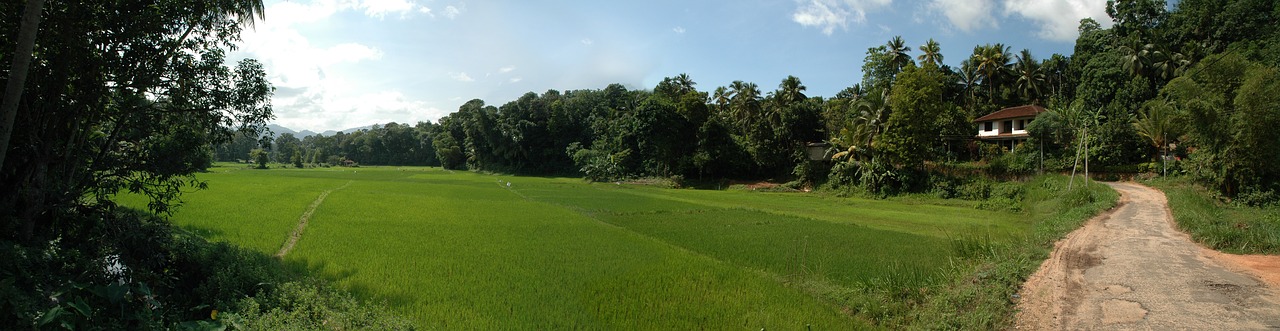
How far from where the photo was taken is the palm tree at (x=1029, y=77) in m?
39.0

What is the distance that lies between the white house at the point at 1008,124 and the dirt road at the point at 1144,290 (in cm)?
2752

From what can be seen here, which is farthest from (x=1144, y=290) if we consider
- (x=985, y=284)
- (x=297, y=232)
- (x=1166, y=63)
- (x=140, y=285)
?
(x=1166, y=63)

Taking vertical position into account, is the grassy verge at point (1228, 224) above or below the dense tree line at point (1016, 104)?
below

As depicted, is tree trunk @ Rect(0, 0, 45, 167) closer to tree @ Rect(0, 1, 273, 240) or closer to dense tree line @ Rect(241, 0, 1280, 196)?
tree @ Rect(0, 1, 273, 240)

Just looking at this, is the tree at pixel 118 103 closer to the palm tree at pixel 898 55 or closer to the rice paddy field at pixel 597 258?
the rice paddy field at pixel 597 258

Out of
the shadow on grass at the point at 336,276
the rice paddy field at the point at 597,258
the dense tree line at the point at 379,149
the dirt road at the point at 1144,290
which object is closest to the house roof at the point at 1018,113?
the rice paddy field at the point at 597,258

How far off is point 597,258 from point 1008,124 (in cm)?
3821

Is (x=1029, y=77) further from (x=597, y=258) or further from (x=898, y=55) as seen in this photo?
(x=597, y=258)

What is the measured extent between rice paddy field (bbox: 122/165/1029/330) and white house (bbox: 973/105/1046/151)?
19.5 metres

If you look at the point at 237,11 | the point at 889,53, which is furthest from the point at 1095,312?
the point at 889,53

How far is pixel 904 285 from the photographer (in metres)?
7.69

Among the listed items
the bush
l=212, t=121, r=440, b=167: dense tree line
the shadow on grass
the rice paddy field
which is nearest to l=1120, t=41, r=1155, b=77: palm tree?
the rice paddy field

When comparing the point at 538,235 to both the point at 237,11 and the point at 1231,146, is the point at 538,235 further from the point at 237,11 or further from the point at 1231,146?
the point at 1231,146

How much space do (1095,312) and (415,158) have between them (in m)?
104
